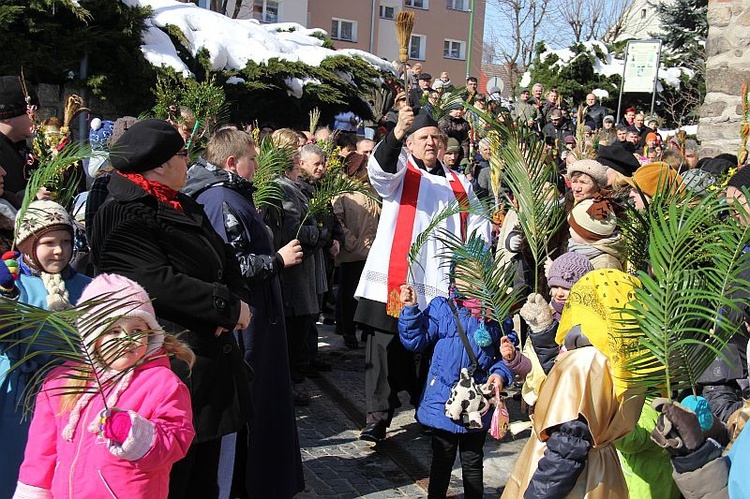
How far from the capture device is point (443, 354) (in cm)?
469

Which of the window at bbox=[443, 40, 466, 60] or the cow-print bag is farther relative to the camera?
the window at bbox=[443, 40, 466, 60]

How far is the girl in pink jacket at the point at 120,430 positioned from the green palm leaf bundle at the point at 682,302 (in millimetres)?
1525

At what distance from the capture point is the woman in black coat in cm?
334

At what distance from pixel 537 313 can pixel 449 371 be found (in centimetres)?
88

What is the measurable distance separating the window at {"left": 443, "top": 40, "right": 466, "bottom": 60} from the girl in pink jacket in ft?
162

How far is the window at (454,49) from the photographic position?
50.6m

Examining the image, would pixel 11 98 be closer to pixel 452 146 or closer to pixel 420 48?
pixel 452 146

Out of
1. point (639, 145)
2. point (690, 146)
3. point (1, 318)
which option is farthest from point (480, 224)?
point (639, 145)

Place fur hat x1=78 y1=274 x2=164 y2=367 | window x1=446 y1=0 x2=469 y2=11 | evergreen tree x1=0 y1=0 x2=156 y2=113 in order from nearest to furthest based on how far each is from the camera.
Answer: fur hat x1=78 y1=274 x2=164 y2=367 < evergreen tree x1=0 y1=0 x2=156 y2=113 < window x1=446 y1=0 x2=469 y2=11

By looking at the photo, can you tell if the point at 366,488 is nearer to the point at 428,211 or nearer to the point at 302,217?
the point at 428,211

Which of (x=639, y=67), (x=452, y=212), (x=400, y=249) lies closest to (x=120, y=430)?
(x=452, y=212)

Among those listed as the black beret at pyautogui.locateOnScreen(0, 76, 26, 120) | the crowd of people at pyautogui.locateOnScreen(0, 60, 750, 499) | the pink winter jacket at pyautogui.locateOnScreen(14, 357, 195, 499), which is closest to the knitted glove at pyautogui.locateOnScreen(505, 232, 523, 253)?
the crowd of people at pyautogui.locateOnScreen(0, 60, 750, 499)

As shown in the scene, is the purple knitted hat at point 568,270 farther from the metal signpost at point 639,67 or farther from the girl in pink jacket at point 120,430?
the metal signpost at point 639,67

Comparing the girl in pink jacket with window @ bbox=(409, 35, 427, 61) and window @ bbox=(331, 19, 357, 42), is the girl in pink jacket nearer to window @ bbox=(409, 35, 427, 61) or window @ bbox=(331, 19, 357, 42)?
window @ bbox=(331, 19, 357, 42)
